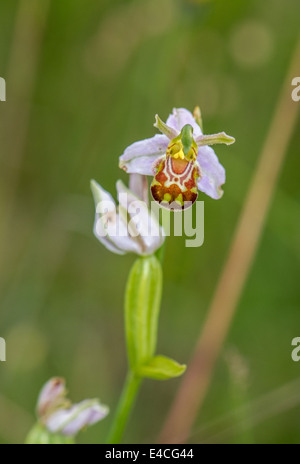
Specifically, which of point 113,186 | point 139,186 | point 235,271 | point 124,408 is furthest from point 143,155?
point 113,186

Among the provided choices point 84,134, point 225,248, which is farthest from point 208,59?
point 225,248

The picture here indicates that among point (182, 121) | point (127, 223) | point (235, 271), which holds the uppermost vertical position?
point (182, 121)

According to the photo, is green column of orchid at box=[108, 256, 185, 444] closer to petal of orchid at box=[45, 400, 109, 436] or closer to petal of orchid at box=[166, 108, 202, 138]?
petal of orchid at box=[45, 400, 109, 436]

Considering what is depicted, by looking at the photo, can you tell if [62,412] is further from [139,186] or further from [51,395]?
[139,186]

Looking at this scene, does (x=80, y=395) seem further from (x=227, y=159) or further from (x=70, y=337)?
(x=227, y=159)

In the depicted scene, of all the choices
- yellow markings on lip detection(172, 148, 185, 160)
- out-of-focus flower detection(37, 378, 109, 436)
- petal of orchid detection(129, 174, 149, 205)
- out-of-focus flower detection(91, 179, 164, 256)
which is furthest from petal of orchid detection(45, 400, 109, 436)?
yellow markings on lip detection(172, 148, 185, 160)

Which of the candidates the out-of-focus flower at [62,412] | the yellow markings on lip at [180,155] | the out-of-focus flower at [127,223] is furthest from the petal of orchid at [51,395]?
the yellow markings on lip at [180,155]

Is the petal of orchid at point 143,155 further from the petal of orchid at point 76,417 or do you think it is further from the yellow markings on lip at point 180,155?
the petal of orchid at point 76,417
